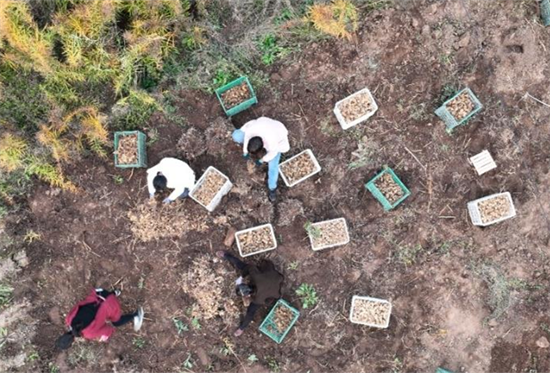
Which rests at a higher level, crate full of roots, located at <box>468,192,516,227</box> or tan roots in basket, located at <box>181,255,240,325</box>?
crate full of roots, located at <box>468,192,516,227</box>

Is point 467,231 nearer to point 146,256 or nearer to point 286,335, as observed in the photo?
point 286,335

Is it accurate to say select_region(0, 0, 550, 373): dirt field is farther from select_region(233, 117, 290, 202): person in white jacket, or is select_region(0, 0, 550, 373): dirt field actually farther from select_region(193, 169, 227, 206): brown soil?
select_region(233, 117, 290, 202): person in white jacket

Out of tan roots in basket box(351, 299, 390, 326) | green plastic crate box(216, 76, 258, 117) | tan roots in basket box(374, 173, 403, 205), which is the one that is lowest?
tan roots in basket box(351, 299, 390, 326)

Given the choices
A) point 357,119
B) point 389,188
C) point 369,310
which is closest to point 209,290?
point 369,310

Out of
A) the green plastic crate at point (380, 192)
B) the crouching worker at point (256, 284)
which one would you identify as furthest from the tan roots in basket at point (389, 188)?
the crouching worker at point (256, 284)

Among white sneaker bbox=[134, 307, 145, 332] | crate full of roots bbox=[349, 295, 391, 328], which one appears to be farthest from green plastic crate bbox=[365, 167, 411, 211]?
white sneaker bbox=[134, 307, 145, 332]

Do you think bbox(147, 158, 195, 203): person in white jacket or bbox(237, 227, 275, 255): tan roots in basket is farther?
bbox(237, 227, 275, 255): tan roots in basket

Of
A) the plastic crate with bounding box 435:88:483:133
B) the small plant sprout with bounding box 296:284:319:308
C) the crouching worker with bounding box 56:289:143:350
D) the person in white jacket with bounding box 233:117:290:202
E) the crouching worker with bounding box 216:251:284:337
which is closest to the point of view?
the person in white jacket with bounding box 233:117:290:202

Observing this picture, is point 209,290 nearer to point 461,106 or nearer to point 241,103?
point 241,103
